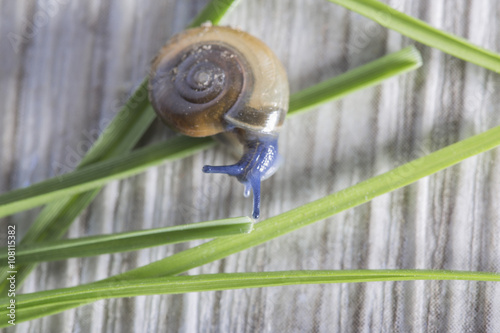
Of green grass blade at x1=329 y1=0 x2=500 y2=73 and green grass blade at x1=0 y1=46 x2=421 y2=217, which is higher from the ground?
green grass blade at x1=329 y1=0 x2=500 y2=73

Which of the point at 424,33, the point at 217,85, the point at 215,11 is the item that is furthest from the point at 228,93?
the point at 424,33

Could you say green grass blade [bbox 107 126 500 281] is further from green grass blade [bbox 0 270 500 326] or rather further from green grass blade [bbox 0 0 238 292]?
green grass blade [bbox 0 0 238 292]

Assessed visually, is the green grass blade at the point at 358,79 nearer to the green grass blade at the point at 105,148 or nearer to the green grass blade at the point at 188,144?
the green grass blade at the point at 188,144

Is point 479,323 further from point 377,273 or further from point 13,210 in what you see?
point 13,210

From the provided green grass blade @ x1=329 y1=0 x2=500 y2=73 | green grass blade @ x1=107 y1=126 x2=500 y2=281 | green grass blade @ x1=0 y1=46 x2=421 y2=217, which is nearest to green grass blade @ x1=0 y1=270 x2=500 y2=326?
green grass blade @ x1=107 y1=126 x2=500 y2=281

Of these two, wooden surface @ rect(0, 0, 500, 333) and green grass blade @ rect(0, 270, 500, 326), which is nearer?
green grass blade @ rect(0, 270, 500, 326)

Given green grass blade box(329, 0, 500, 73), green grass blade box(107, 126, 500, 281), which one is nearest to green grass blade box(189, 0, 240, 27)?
green grass blade box(329, 0, 500, 73)

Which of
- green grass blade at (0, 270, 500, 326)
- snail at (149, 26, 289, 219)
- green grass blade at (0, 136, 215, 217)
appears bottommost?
green grass blade at (0, 270, 500, 326)

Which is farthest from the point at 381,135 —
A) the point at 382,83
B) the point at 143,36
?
the point at 143,36
